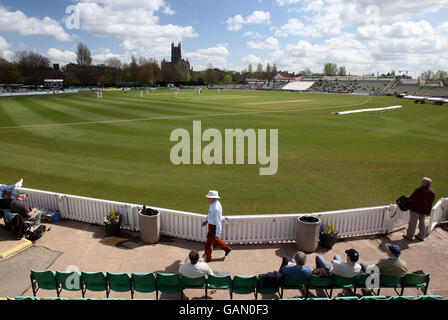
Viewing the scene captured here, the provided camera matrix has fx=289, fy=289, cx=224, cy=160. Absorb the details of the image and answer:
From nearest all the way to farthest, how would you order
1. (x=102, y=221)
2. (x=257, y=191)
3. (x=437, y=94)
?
(x=102, y=221) → (x=257, y=191) → (x=437, y=94)

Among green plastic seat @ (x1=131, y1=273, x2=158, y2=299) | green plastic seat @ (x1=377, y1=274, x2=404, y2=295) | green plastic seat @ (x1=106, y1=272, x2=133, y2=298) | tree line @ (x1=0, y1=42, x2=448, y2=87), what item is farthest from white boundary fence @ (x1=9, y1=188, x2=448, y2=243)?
tree line @ (x1=0, y1=42, x2=448, y2=87)

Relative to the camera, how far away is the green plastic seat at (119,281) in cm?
540

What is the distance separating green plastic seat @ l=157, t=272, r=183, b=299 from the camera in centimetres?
544

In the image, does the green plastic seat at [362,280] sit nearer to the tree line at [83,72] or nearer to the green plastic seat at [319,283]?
the green plastic seat at [319,283]

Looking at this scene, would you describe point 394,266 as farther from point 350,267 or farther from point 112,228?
point 112,228

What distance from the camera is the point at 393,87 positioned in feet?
332

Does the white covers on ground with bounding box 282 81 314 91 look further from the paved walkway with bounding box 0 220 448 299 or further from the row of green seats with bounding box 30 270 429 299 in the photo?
the row of green seats with bounding box 30 270 429 299

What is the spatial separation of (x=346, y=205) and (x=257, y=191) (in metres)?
3.59

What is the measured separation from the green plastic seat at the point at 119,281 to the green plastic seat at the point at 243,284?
197 centimetres

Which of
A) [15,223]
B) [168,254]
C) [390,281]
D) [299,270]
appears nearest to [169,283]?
[168,254]

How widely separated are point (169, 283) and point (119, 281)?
0.94 metres

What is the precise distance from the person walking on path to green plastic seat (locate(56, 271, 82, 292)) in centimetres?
870
